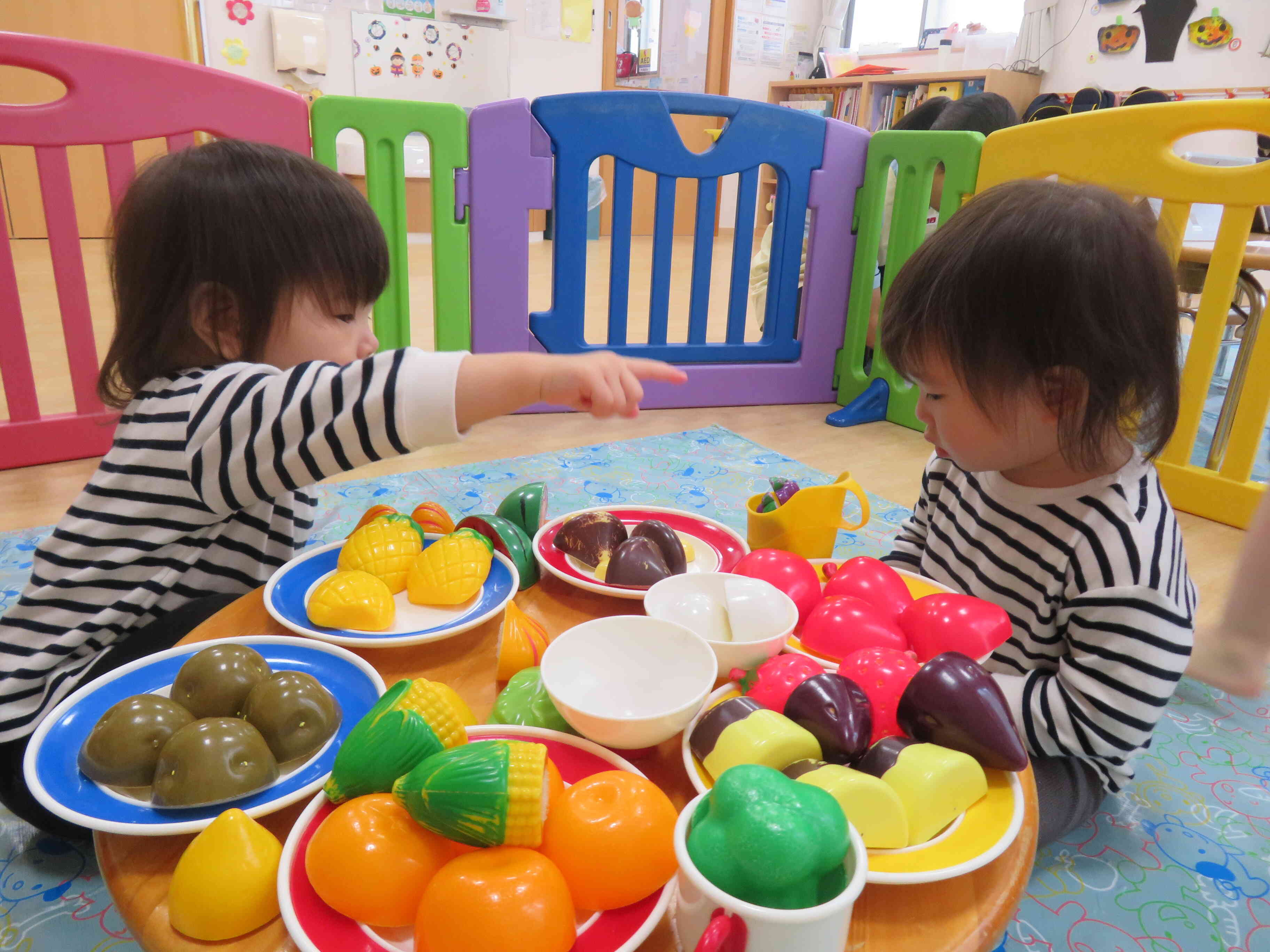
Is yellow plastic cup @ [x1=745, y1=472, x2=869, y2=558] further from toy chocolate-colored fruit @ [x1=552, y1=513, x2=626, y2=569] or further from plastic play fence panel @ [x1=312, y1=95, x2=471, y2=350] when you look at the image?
plastic play fence panel @ [x1=312, y1=95, x2=471, y2=350]

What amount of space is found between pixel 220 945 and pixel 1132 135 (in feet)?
6.36

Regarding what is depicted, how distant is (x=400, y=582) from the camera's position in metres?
0.71

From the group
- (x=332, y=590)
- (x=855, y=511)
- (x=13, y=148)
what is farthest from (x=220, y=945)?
(x=13, y=148)

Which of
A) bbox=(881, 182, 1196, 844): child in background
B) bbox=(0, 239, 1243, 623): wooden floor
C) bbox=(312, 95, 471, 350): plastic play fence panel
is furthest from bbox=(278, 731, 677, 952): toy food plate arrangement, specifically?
bbox=(312, 95, 471, 350): plastic play fence panel

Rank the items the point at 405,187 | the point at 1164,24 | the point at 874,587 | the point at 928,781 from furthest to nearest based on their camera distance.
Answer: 1. the point at 1164,24
2. the point at 405,187
3. the point at 874,587
4. the point at 928,781

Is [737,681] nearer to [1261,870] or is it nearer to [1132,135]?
[1261,870]

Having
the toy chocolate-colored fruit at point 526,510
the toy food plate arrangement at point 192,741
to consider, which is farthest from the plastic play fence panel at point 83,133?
the toy food plate arrangement at point 192,741

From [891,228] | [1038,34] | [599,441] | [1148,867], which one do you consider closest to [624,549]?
[1148,867]

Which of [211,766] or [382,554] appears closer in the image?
[211,766]

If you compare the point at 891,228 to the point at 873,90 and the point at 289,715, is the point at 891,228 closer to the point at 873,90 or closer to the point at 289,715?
the point at 289,715

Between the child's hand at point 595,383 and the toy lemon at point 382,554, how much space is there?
18cm

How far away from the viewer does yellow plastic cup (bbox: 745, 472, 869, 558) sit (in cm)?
88

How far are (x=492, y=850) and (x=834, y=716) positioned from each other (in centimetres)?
20

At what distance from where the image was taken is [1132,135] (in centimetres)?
168
